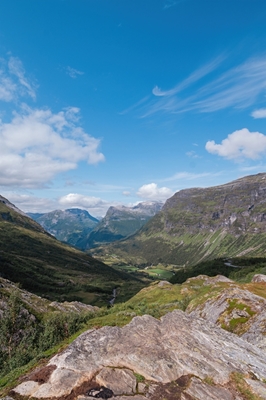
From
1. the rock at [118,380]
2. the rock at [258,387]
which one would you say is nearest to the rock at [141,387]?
the rock at [118,380]

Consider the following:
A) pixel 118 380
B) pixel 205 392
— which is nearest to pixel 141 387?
pixel 118 380

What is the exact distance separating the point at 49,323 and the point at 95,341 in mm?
34438

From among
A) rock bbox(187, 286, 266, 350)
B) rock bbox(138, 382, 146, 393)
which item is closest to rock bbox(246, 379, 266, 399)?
rock bbox(138, 382, 146, 393)

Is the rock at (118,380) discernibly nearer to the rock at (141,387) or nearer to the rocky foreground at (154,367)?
the rocky foreground at (154,367)

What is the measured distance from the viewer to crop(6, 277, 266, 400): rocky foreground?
831 inches

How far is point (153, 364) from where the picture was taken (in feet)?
79.5

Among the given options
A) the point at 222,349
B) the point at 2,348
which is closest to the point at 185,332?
the point at 222,349

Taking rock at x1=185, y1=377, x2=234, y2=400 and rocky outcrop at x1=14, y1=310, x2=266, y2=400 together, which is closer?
rock at x1=185, y1=377, x2=234, y2=400

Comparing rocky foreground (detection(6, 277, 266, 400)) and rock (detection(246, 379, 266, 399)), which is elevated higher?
rocky foreground (detection(6, 277, 266, 400))

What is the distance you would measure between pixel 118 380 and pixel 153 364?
3.97 meters

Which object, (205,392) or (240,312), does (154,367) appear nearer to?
(205,392)

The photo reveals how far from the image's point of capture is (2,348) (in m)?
55.3

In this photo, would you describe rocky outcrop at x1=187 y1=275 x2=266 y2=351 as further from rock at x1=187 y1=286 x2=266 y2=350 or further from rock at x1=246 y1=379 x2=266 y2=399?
rock at x1=246 y1=379 x2=266 y2=399

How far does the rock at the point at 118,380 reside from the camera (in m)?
21.1
